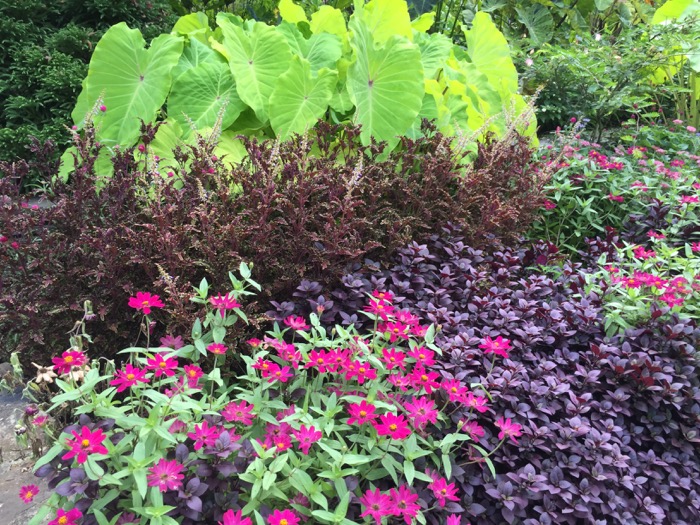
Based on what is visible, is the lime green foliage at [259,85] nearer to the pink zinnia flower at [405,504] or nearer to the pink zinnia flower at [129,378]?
the pink zinnia flower at [129,378]

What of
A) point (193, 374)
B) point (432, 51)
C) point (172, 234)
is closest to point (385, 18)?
point (432, 51)

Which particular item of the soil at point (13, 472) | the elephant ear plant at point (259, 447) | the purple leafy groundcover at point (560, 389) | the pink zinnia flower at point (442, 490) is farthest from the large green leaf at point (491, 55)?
the soil at point (13, 472)

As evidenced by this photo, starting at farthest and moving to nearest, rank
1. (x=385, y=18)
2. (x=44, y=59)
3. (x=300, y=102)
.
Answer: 1. (x=44, y=59)
2. (x=385, y=18)
3. (x=300, y=102)

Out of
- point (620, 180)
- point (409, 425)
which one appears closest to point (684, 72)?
point (620, 180)

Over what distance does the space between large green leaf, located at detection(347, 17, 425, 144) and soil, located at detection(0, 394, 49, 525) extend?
1.64m

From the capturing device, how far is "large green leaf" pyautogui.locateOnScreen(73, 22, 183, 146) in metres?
2.38

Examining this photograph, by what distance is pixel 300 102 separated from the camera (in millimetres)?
2381

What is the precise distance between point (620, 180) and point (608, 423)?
164 centimetres

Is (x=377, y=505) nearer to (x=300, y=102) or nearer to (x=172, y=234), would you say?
(x=172, y=234)

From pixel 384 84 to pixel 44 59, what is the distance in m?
2.11

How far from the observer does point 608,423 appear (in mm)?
1519

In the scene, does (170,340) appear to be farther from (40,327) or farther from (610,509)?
(610,509)

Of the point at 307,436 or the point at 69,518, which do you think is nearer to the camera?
the point at 69,518

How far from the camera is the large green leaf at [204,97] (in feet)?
7.93
